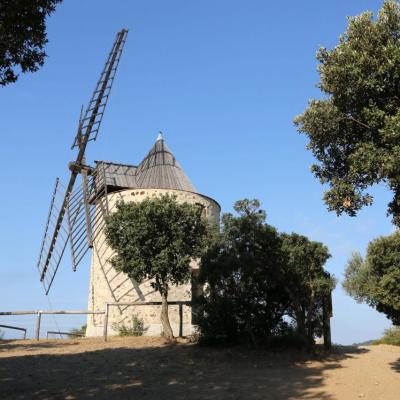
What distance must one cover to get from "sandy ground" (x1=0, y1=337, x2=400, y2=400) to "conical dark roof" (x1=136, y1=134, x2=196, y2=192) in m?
10.9

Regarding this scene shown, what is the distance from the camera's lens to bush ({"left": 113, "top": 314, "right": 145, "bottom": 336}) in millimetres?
21445

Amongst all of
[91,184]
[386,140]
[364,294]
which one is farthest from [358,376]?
[364,294]

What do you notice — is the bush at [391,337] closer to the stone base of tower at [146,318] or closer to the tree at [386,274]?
the tree at [386,274]

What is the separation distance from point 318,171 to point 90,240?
1694 centimetres

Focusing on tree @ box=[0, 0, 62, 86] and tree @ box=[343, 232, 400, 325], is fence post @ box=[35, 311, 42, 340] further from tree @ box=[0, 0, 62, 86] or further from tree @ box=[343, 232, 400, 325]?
tree @ box=[343, 232, 400, 325]

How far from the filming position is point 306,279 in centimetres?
1489

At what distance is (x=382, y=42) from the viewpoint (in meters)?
10.2

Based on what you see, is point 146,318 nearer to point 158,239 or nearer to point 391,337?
point 158,239

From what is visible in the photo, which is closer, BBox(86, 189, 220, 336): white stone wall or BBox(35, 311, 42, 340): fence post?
BBox(35, 311, 42, 340): fence post

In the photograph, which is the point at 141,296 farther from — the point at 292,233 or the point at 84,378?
the point at 84,378

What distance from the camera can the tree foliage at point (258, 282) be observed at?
586 inches

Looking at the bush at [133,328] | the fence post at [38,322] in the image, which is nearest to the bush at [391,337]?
the bush at [133,328]

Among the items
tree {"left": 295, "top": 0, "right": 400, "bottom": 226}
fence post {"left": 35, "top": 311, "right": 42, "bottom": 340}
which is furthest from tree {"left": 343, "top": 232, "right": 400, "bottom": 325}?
fence post {"left": 35, "top": 311, "right": 42, "bottom": 340}

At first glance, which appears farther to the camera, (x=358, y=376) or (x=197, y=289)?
(x=197, y=289)
